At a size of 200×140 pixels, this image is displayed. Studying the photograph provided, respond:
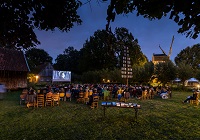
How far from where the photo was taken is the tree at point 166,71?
3045 centimetres

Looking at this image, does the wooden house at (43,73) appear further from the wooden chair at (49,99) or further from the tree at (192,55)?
the wooden chair at (49,99)

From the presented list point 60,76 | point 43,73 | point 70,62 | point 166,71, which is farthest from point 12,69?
point 70,62

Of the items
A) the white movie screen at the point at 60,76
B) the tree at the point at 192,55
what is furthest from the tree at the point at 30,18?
the tree at the point at 192,55

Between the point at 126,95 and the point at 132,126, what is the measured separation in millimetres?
7563

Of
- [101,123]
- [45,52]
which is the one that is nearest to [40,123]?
[101,123]

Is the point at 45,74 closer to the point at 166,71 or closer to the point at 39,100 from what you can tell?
the point at 166,71

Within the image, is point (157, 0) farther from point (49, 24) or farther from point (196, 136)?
point (196, 136)

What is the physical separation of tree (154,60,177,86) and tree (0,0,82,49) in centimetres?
2919

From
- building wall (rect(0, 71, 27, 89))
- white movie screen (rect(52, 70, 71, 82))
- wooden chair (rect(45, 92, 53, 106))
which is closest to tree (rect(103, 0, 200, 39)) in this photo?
wooden chair (rect(45, 92, 53, 106))

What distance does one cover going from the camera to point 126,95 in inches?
609

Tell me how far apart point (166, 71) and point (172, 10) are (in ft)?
98.9

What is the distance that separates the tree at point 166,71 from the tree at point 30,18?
95.8ft

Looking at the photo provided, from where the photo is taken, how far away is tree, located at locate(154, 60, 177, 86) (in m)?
30.5

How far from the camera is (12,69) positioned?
24.2 meters
